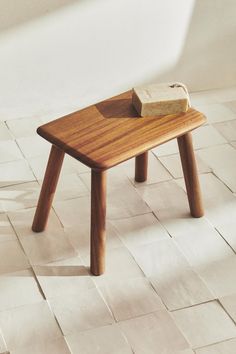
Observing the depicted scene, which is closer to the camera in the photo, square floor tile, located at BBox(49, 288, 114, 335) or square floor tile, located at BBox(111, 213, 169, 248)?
square floor tile, located at BBox(49, 288, 114, 335)

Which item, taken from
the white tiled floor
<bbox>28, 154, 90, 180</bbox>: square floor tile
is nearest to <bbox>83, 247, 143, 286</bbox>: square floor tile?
the white tiled floor

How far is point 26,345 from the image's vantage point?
6.36 ft

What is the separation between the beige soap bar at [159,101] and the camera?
7.37 feet

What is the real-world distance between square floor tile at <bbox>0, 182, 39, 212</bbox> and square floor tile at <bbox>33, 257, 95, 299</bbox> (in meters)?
0.37

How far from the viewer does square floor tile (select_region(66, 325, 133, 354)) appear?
1938 millimetres

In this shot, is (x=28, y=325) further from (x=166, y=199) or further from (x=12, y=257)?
(x=166, y=199)

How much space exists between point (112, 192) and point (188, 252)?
45 centimetres

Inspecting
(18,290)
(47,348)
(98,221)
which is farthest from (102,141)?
(47,348)

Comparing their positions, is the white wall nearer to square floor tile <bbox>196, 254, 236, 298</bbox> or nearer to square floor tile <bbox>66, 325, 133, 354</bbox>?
square floor tile <bbox>196, 254, 236, 298</bbox>

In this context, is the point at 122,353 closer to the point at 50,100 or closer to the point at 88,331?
the point at 88,331

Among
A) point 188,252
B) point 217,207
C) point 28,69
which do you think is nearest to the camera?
point 188,252

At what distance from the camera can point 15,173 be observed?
2.76 metres

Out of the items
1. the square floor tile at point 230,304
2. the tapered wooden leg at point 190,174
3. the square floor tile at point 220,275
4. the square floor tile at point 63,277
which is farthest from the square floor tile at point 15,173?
the square floor tile at point 230,304

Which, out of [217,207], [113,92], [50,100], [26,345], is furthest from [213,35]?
[26,345]
